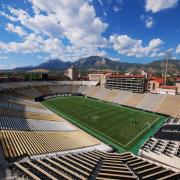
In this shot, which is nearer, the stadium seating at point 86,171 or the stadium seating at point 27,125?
the stadium seating at point 86,171

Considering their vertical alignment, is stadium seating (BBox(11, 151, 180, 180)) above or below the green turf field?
above

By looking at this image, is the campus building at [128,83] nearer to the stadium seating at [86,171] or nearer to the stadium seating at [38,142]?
the stadium seating at [38,142]

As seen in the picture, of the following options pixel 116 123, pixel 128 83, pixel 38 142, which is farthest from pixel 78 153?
pixel 128 83

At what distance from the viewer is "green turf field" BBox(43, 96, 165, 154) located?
3241 centimetres

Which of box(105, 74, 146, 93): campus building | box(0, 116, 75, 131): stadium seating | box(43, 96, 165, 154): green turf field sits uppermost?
box(105, 74, 146, 93): campus building

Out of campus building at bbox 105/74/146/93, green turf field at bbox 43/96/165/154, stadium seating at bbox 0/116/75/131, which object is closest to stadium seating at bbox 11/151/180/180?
green turf field at bbox 43/96/165/154

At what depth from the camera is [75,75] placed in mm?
119750

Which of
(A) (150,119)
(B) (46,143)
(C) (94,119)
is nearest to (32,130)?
(B) (46,143)

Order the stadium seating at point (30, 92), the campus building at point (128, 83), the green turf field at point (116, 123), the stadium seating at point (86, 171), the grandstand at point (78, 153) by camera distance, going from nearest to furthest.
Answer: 1. the stadium seating at point (86, 171)
2. the grandstand at point (78, 153)
3. the green turf field at point (116, 123)
4. the campus building at point (128, 83)
5. the stadium seating at point (30, 92)

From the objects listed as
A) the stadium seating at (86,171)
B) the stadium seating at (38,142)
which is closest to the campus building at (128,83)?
the stadium seating at (38,142)

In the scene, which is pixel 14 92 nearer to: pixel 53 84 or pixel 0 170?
pixel 53 84

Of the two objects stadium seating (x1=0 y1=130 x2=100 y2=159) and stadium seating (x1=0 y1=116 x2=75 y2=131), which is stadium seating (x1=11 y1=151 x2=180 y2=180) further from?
stadium seating (x1=0 y1=116 x2=75 y2=131)

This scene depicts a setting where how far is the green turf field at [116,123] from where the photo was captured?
32406 millimetres

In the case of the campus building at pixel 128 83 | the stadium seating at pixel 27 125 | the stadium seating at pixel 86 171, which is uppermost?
the campus building at pixel 128 83
